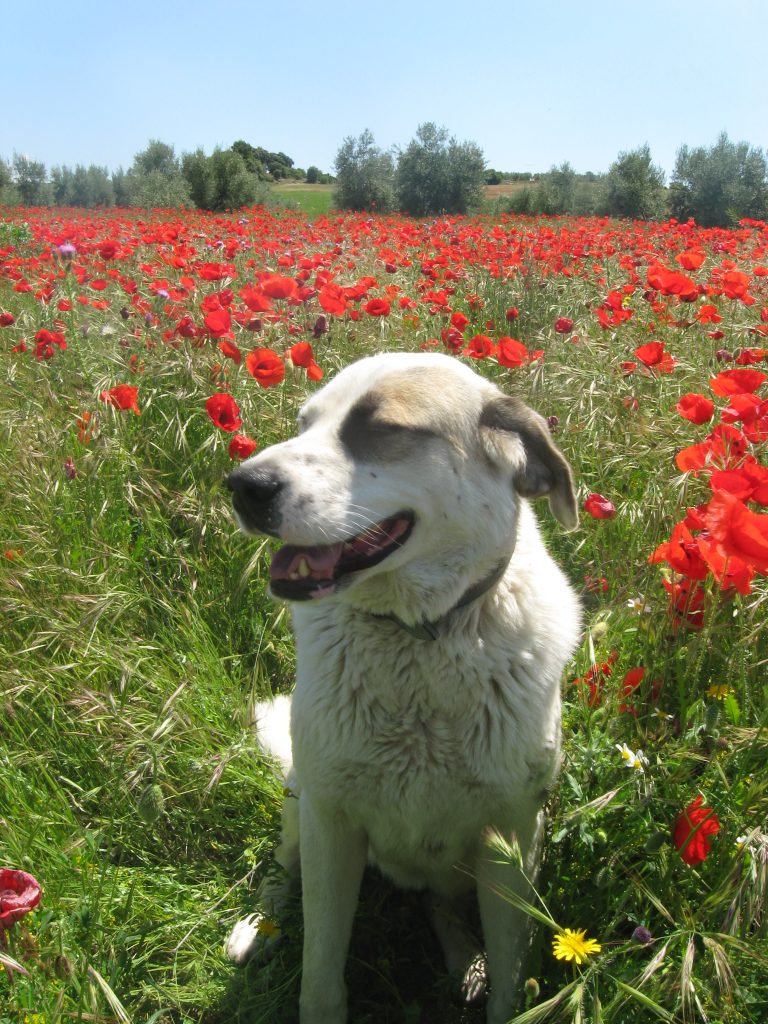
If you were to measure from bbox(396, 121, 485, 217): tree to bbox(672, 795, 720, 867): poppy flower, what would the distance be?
85.0ft

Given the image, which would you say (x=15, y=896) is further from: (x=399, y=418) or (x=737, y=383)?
(x=737, y=383)

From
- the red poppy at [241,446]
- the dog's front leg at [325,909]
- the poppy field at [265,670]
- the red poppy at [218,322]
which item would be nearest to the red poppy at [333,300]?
the poppy field at [265,670]

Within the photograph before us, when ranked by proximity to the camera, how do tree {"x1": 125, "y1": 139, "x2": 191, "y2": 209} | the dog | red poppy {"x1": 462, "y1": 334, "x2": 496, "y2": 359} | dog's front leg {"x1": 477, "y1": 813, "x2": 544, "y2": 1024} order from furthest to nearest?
tree {"x1": 125, "y1": 139, "x2": 191, "y2": 209}
red poppy {"x1": 462, "y1": 334, "x2": 496, "y2": 359}
dog's front leg {"x1": 477, "y1": 813, "x2": 544, "y2": 1024}
the dog

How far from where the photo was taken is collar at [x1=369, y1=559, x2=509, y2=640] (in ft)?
6.40

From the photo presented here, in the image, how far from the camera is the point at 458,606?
198 centimetres

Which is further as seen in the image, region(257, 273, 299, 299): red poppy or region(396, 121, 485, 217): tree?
region(396, 121, 485, 217): tree

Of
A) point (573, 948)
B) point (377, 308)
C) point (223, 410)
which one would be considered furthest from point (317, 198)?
point (573, 948)

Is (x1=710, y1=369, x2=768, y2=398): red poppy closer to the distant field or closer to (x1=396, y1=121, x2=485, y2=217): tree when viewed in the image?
the distant field

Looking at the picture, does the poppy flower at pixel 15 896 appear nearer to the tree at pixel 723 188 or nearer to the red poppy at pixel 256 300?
the red poppy at pixel 256 300

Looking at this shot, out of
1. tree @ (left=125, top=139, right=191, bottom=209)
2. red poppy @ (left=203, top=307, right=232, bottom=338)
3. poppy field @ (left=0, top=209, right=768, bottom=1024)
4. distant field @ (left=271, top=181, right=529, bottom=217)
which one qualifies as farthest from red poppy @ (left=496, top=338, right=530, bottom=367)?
tree @ (left=125, top=139, right=191, bottom=209)

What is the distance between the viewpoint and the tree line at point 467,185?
20.9 metres

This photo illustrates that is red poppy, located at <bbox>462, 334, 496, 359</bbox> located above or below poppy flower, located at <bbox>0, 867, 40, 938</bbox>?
above

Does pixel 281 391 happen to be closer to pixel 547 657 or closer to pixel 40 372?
pixel 40 372

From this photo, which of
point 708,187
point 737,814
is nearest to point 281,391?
point 737,814
